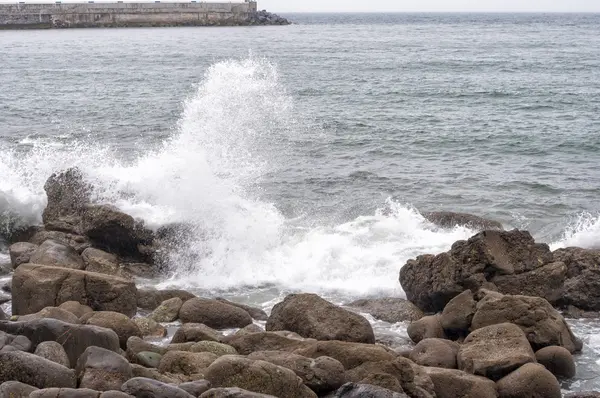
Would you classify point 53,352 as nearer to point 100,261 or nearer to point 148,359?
point 148,359

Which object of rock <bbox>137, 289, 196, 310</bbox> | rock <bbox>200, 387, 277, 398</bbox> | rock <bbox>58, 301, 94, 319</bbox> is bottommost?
rock <bbox>137, 289, 196, 310</bbox>

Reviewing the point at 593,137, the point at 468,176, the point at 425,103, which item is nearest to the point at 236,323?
the point at 468,176

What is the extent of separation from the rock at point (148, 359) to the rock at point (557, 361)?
4.03 metres

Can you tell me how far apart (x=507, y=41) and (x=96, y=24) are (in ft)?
144

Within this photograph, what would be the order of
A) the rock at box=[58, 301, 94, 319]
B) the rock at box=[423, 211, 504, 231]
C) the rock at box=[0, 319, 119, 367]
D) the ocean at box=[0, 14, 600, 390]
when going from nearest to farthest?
the rock at box=[0, 319, 119, 367], the rock at box=[58, 301, 94, 319], the ocean at box=[0, 14, 600, 390], the rock at box=[423, 211, 504, 231]

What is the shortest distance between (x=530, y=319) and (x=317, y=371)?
2.90 metres

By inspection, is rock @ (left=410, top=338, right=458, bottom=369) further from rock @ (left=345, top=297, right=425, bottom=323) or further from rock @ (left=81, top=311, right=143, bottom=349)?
rock @ (left=81, top=311, right=143, bottom=349)

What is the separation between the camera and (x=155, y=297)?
40.6 feet

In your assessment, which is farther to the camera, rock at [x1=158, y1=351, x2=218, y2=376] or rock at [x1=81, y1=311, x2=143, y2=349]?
rock at [x1=81, y1=311, x2=143, y2=349]

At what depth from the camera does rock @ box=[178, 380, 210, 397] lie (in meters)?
8.11

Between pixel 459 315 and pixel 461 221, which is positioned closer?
pixel 459 315

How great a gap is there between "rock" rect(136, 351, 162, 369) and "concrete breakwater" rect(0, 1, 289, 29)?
8418cm

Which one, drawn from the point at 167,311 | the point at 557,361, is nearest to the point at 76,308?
the point at 167,311

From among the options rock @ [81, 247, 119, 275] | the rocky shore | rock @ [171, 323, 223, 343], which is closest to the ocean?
the rocky shore
